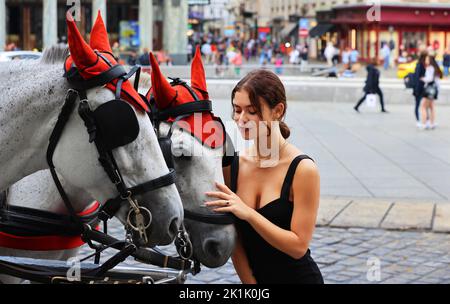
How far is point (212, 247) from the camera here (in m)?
2.92

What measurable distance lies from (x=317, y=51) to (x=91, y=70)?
210 feet

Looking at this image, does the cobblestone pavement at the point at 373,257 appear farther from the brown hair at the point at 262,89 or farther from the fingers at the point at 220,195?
the brown hair at the point at 262,89

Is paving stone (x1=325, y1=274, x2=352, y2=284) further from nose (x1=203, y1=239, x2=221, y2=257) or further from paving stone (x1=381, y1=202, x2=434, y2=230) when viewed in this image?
nose (x1=203, y1=239, x2=221, y2=257)

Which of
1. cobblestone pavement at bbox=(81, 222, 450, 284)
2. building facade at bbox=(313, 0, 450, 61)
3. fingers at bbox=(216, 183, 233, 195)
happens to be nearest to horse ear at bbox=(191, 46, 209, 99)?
fingers at bbox=(216, 183, 233, 195)

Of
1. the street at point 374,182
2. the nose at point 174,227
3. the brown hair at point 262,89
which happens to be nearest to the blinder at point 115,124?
the nose at point 174,227

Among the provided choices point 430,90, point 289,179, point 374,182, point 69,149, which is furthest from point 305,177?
point 430,90

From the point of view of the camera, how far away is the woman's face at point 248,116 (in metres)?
2.97

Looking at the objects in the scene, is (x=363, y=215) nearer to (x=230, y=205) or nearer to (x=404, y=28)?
(x=230, y=205)

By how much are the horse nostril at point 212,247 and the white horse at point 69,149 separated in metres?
0.25

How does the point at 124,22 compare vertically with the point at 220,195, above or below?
above

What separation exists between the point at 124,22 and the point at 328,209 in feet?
136

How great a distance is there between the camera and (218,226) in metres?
2.92

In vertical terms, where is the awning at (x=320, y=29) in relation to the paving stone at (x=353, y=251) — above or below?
above
